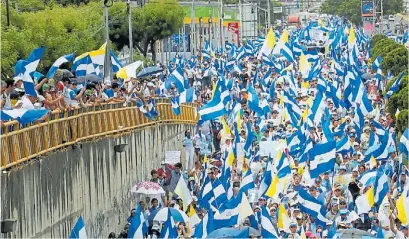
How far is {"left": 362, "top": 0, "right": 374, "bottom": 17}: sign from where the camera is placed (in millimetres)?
158288

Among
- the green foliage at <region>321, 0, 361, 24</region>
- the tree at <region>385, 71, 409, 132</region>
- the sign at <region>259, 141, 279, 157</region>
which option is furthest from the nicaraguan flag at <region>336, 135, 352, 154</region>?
the green foliage at <region>321, 0, 361, 24</region>

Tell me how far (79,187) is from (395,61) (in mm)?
30493

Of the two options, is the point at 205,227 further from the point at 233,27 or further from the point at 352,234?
the point at 233,27

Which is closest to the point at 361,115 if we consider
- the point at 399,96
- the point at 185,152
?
the point at 399,96

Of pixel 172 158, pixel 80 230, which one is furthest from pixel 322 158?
pixel 80 230

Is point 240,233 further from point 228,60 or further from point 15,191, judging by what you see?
point 228,60

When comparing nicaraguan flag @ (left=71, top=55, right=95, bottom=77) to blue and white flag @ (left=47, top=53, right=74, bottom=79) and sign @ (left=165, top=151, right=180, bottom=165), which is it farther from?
sign @ (left=165, top=151, right=180, bottom=165)

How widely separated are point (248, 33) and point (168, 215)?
10844 cm

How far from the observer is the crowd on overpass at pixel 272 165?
75.5 feet

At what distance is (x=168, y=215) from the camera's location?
2330 cm

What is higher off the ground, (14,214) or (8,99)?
(8,99)

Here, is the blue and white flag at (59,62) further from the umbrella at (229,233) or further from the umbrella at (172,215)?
the umbrella at (229,233)

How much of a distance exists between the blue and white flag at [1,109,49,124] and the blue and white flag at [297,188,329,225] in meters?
4.99

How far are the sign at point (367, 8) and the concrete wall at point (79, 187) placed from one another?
121703 millimetres
